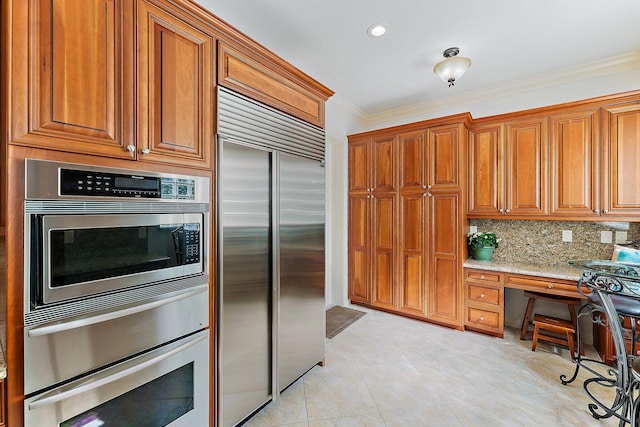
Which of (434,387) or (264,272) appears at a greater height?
(264,272)

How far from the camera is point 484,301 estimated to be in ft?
10.0

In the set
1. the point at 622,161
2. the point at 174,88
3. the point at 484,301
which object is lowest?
the point at 484,301

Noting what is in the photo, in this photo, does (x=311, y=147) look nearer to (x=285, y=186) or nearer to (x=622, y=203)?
(x=285, y=186)

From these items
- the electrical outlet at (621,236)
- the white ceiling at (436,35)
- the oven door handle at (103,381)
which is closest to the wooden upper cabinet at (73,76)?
the oven door handle at (103,381)

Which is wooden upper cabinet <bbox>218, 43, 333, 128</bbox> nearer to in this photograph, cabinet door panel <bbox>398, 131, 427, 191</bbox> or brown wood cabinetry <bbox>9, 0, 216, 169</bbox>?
brown wood cabinetry <bbox>9, 0, 216, 169</bbox>

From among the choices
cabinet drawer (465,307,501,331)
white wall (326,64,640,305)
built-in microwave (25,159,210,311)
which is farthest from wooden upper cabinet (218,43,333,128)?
cabinet drawer (465,307,501,331)

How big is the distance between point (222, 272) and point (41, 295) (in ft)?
2.46

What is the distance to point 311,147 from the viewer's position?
2.27 meters

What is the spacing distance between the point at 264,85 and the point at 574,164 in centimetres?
302

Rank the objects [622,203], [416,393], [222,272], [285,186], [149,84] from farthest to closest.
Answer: [622,203], [416,393], [285,186], [222,272], [149,84]

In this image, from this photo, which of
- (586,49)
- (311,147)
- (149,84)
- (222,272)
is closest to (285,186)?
(311,147)

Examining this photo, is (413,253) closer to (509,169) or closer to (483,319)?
(483,319)

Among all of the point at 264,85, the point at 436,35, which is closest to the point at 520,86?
the point at 436,35

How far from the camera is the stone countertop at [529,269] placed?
267 centimetres
